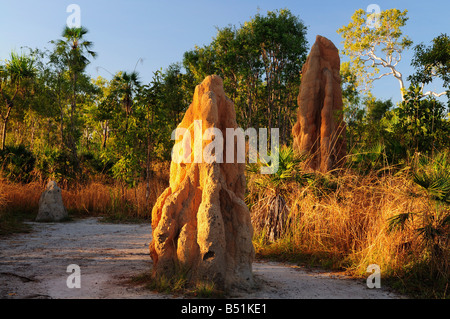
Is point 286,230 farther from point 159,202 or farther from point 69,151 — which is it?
point 69,151

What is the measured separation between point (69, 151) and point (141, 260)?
1084cm

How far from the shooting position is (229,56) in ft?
60.4

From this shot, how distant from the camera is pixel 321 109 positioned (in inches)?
464

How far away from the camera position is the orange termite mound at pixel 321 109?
1136 centimetres

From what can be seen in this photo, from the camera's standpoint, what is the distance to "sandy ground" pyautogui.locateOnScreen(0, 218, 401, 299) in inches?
184

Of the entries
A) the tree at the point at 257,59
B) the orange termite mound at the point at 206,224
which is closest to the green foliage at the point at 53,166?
the tree at the point at 257,59

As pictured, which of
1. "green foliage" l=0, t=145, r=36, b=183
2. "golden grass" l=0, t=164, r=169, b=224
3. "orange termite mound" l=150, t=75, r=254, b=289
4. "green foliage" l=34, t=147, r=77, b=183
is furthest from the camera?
"green foliage" l=34, t=147, r=77, b=183

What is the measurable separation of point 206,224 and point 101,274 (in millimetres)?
2030

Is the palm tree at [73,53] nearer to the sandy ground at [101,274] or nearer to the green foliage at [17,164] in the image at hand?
the green foliage at [17,164]

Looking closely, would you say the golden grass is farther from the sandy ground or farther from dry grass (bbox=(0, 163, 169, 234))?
the sandy ground

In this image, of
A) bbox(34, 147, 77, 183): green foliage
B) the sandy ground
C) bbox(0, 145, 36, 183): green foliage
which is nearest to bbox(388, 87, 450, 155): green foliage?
the sandy ground

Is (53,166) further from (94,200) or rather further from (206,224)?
(206,224)

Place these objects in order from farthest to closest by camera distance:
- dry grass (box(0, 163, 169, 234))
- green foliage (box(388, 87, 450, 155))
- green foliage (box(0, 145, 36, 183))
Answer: green foliage (box(0, 145, 36, 183)), dry grass (box(0, 163, 169, 234)), green foliage (box(388, 87, 450, 155))

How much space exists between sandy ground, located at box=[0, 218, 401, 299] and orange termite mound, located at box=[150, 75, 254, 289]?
364 millimetres
